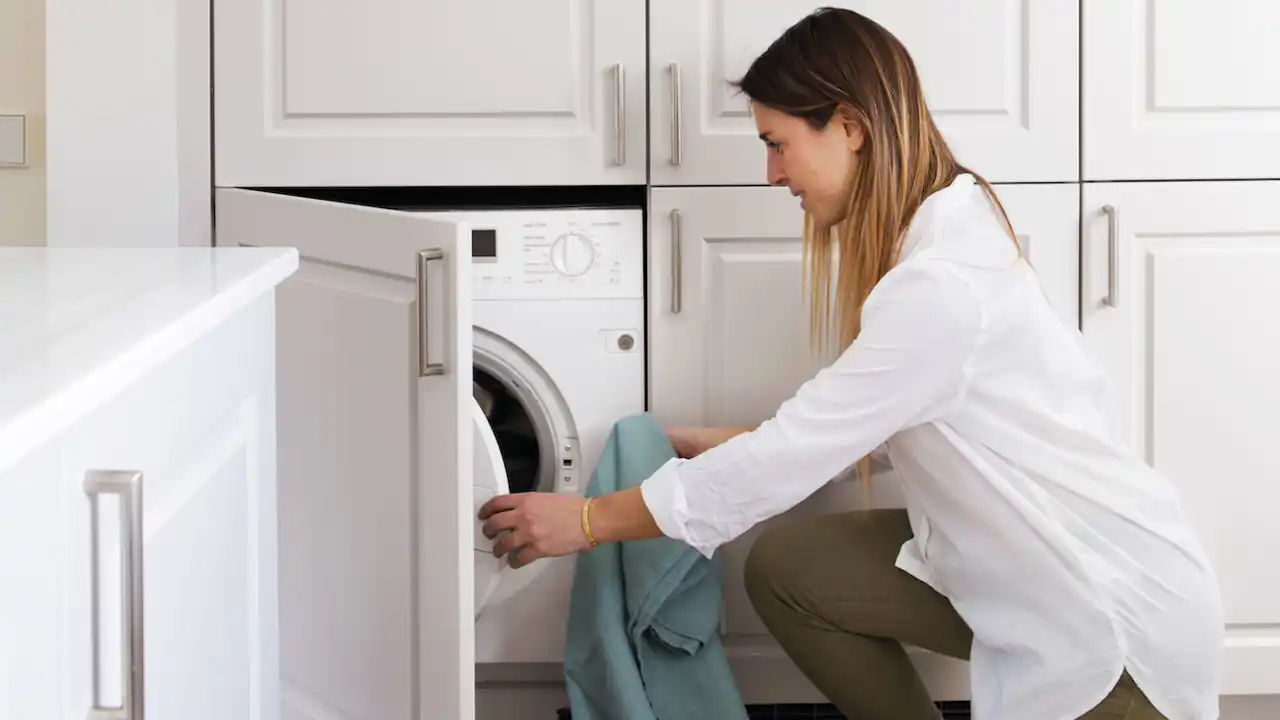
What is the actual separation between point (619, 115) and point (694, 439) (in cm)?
51

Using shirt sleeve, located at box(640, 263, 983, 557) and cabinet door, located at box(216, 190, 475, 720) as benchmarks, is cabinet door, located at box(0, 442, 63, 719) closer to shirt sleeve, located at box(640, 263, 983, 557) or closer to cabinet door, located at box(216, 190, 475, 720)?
cabinet door, located at box(216, 190, 475, 720)

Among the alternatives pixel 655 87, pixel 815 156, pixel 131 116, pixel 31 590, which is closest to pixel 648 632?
pixel 815 156

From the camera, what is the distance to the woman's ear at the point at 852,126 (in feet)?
5.49

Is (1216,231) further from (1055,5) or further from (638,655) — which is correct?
(638,655)

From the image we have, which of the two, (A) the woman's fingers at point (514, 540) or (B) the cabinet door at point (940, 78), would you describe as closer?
(A) the woman's fingers at point (514, 540)

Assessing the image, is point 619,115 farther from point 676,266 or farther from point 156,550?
point 156,550

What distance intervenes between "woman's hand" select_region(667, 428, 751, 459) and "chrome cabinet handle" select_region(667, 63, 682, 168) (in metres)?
0.42

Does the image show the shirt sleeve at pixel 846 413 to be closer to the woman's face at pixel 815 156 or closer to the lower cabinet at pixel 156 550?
the woman's face at pixel 815 156

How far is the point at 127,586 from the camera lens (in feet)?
2.33

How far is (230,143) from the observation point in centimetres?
211

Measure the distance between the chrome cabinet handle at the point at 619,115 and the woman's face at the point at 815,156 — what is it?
1.19ft

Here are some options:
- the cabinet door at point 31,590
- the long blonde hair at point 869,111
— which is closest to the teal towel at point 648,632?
the long blonde hair at point 869,111

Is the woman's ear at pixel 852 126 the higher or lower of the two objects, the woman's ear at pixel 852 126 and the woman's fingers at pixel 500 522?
the higher

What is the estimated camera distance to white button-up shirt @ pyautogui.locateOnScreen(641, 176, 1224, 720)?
1548 millimetres
